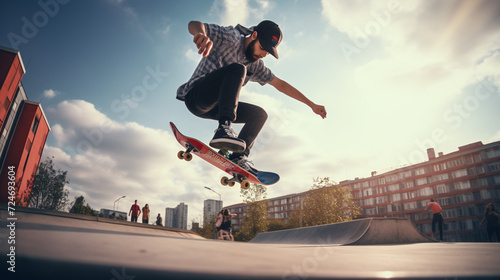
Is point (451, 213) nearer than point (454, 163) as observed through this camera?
Yes

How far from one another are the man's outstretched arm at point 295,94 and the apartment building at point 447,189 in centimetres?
4621

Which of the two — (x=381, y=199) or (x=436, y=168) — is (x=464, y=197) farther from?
(x=381, y=199)

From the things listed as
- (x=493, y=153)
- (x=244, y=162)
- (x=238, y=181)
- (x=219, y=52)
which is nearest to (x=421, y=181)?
(x=493, y=153)

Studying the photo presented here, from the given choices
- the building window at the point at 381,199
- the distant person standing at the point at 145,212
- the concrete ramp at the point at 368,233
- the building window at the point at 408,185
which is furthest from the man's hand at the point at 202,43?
the building window at the point at 381,199

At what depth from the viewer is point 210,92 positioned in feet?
11.1

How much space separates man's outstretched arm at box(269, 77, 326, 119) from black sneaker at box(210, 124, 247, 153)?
5.89 ft

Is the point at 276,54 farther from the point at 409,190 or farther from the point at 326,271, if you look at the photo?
the point at 409,190

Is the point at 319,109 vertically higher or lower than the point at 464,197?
lower

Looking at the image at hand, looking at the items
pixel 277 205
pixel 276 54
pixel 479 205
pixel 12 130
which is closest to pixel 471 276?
pixel 276 54

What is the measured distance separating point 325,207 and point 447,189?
4147cm

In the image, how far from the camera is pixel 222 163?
4531 millimetres

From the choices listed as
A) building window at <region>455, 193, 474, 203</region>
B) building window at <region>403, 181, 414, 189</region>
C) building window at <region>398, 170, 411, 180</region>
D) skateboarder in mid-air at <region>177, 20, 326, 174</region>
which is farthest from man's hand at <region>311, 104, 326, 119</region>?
building window at <region>398, 170, 411, 180</region>

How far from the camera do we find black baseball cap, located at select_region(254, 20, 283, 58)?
3688mm

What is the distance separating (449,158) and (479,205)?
11.0 metres
